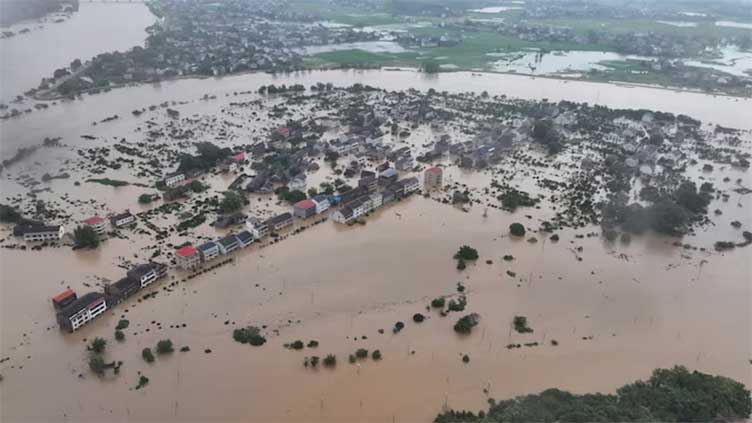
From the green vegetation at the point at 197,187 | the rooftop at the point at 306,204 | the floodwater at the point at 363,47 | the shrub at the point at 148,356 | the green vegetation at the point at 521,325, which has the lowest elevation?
the green vegetation at the point at 521,325

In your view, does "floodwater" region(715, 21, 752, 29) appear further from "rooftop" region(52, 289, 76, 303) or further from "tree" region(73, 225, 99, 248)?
"rooftop" region(52, 289, 76, 303)

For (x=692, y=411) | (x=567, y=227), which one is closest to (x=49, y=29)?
(x=567, y=227)

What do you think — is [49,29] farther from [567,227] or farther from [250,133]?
[567,227]

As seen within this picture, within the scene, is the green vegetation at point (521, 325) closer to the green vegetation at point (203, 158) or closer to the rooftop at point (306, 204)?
the rooftop at point (306, 204)

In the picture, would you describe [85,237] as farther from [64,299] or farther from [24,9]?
[24,9]

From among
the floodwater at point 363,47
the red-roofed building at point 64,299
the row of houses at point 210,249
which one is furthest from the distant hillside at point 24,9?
the red-roofed building at point 64,299

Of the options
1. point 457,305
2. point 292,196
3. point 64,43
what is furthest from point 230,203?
point 64,43

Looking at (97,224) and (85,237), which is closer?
(85,237)
